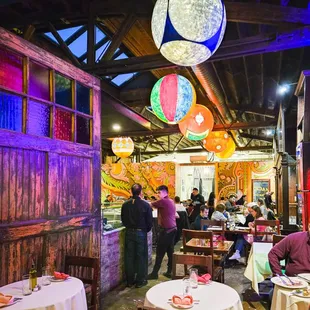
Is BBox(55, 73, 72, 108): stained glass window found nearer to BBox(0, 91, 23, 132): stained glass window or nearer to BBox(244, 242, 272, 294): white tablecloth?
BBox(0, 91, 23, 132): stained glass window

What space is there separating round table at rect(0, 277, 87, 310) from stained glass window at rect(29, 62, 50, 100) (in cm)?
199

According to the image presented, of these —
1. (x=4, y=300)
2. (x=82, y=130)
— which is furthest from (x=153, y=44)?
(x=4, y=300)

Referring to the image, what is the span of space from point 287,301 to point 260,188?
12686mm

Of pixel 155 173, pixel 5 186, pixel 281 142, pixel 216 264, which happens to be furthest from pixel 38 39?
pixel 155 173

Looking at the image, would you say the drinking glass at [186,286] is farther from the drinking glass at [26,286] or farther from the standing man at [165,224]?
the standing man at [165,224]

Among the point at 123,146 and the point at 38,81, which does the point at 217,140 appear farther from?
the point at 38,81

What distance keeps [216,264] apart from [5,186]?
3918 mm

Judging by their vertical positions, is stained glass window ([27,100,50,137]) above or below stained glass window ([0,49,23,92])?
below

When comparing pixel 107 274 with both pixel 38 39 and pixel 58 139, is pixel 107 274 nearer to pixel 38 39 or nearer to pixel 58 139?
pixel 58 139

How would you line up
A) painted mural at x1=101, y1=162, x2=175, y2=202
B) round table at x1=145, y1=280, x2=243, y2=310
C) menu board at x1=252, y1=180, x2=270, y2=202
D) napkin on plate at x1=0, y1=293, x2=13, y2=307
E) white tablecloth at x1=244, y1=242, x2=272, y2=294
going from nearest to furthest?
napkin on plate at x1=0, y1=293, x2=13, y2=307, round table at x1=145, y1=280, x2=243, y2=310, white tablecloth at x1=244, y1=242, x2=272, y2=294, menu board at x1=252, y1=180, x2=270, y2=202, painted mural at x1=101, y1=162, x2=175, y2=202

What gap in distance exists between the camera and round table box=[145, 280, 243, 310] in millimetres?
2695

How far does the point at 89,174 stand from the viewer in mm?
4500

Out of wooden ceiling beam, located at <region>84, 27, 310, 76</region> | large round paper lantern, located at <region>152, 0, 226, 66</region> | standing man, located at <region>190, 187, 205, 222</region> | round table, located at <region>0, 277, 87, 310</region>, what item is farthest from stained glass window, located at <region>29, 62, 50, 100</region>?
standing man, located at <region>190, 187, 205, 222</region>

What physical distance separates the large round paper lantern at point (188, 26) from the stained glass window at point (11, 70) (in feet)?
4.84
